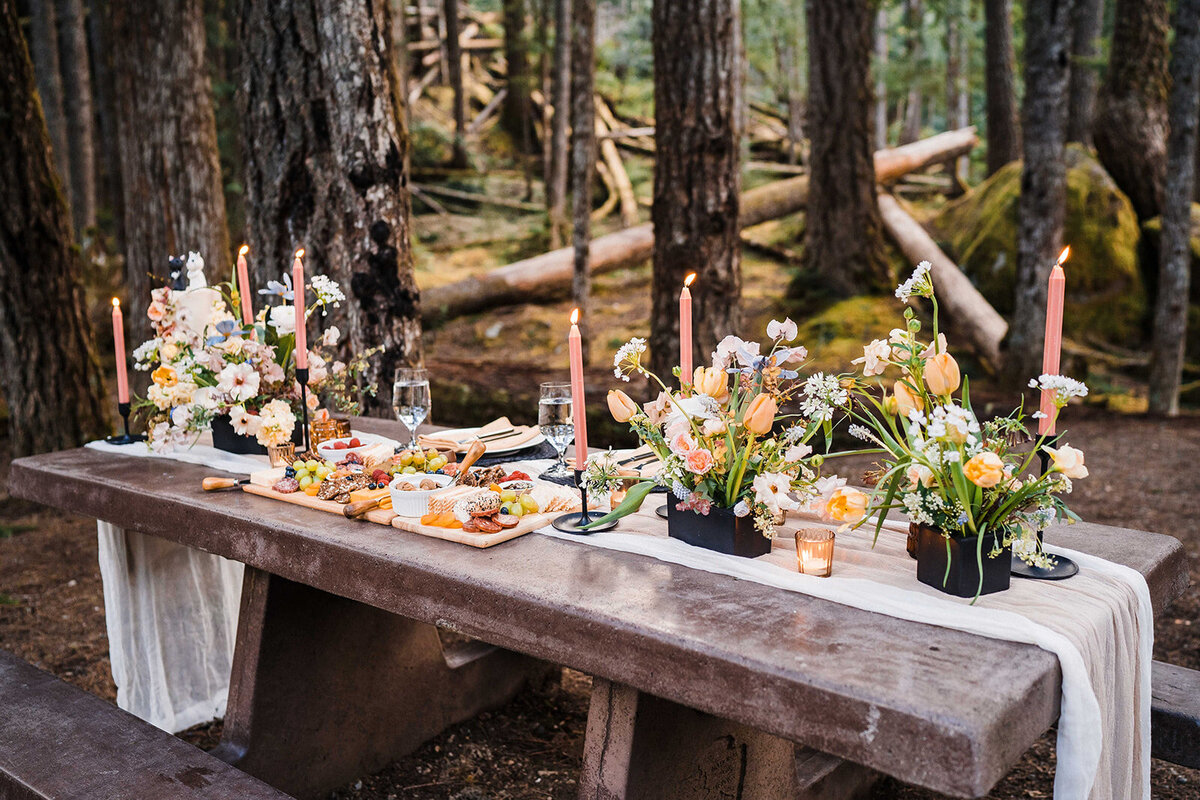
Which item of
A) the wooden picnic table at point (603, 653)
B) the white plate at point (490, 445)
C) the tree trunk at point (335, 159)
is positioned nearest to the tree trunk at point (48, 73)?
the tree trunk at point (335, 159)

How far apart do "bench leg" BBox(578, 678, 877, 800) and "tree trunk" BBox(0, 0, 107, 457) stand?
5152 millimetres

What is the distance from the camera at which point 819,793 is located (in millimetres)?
2504

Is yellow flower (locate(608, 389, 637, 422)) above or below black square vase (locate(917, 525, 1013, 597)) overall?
above

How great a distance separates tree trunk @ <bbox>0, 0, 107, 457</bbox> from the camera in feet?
18.1

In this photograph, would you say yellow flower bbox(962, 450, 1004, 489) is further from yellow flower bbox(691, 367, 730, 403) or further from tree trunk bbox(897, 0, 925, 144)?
tree trunk bbox(897, 0, 925, 144)

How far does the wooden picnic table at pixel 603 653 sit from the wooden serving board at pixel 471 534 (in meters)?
0.02

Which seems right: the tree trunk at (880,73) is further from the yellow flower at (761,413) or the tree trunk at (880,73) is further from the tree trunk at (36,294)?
the yellow flower at (761,413)

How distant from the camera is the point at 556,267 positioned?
10.1m

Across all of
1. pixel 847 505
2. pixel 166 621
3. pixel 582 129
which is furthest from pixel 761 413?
pixel 582 129

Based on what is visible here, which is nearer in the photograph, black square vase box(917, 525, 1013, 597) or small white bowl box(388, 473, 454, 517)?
black square vase box(917, 525, 1013, 597)

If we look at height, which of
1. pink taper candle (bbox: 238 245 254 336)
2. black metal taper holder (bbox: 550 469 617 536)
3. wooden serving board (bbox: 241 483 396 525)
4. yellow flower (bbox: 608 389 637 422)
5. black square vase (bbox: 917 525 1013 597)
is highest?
pink taper candle (bbox: 238 245 254 336)

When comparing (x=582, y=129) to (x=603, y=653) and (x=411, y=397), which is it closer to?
(x=411, y=397)

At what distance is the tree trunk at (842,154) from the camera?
8141mm

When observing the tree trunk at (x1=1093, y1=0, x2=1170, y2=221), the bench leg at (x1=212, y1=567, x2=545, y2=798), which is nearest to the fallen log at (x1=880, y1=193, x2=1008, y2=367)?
the tree trunk at (x1=1093, y1=0, x2=1170, y2=221)
